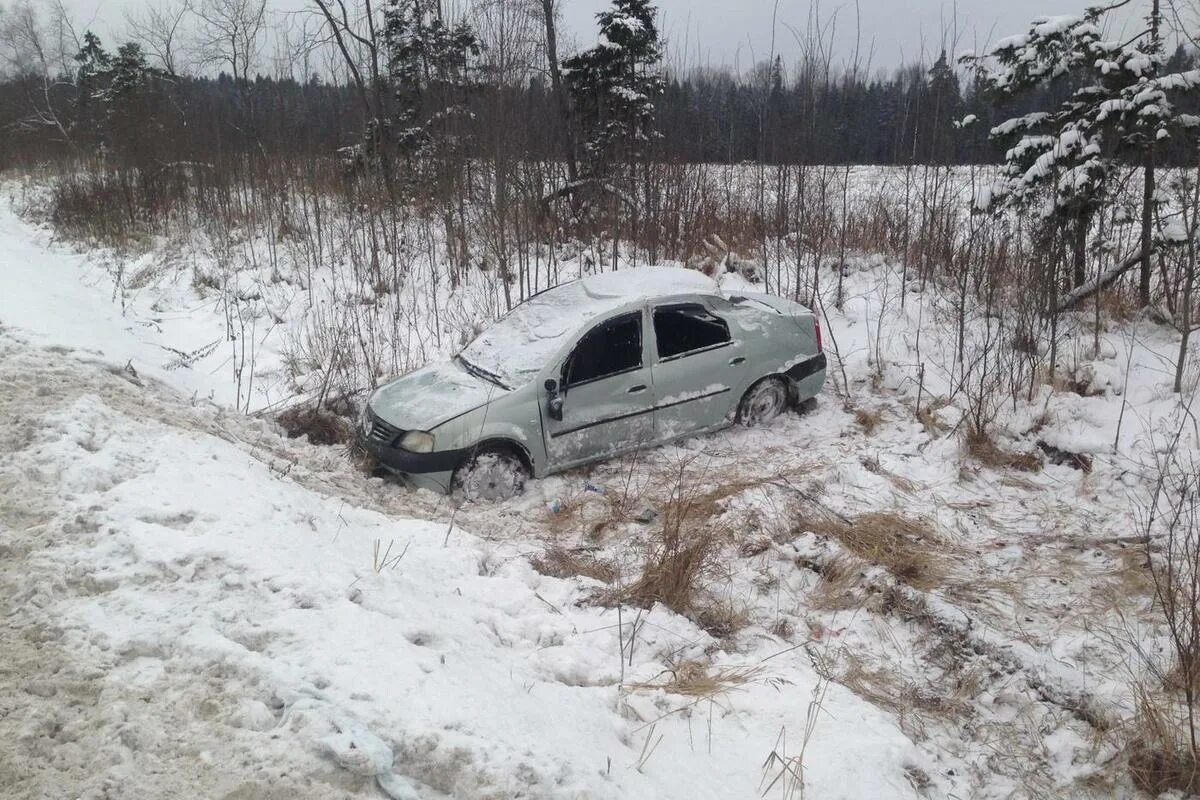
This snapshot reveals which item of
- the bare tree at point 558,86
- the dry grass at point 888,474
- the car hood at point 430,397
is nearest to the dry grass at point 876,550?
the dry grass at point 888,474

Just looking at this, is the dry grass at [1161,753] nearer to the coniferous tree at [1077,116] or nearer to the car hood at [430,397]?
the car hood at [430,397]

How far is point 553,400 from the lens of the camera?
6.11 metres

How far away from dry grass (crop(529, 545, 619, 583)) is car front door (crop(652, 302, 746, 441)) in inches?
81.0

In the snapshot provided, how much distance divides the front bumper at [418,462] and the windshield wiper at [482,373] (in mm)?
695

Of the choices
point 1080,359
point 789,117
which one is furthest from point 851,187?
point 1080,359

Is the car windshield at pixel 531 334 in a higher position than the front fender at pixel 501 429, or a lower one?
higher

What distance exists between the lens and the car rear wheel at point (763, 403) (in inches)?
287

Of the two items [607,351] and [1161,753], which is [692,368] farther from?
[1161,753]

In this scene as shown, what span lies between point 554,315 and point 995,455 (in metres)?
4.27

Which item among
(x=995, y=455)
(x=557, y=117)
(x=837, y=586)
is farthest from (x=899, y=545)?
(x=557, y=117)

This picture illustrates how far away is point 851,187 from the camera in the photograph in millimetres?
14578

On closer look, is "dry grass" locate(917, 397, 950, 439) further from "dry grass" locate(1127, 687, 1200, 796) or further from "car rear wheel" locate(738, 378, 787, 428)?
"dry grass" locate(1127, 687, 1200, 796)

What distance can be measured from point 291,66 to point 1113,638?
1865 cm

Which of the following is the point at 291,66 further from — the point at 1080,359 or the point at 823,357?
the point at 1080,359
